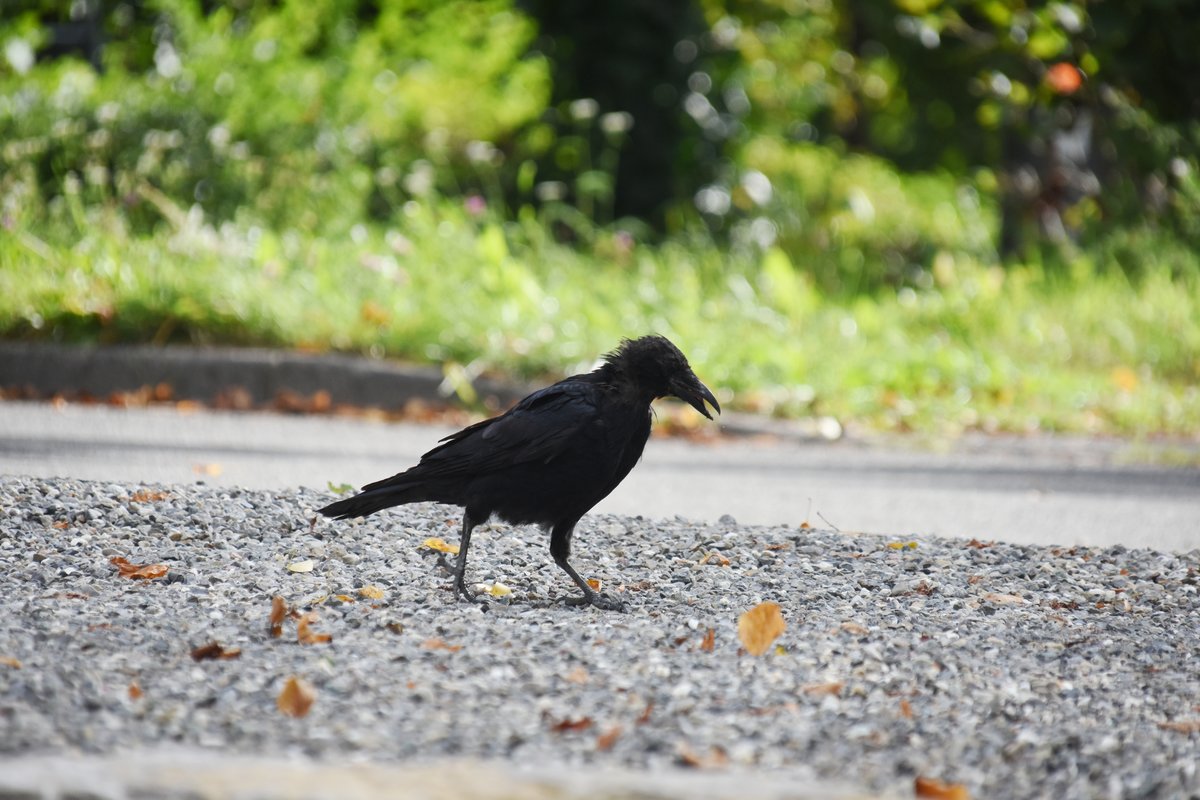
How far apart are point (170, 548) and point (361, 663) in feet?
3.82

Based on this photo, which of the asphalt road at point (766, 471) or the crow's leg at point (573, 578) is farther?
the asphalt road at point (766, 471)

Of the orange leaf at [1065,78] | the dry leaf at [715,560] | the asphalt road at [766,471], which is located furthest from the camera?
the orange leaf at [1065,78]

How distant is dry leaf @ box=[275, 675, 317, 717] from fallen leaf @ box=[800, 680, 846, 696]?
0.95m

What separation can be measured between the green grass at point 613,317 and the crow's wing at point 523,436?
4099 mm

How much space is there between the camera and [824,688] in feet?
9.58

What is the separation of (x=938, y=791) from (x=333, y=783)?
98 cm

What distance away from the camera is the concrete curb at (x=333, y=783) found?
7.02 feet

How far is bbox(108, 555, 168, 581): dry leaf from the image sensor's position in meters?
3.63

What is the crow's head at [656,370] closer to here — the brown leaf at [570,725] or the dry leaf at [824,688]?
the dry leaf at [824,688]

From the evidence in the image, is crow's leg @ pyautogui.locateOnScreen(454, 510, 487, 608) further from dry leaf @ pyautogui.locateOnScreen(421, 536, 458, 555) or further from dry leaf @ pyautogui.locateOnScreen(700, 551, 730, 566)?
dry leaf @ pyautogui.locateOnScreen(700, 551, 730, 566)

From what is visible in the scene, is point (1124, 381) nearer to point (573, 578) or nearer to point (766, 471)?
point (766, 471)

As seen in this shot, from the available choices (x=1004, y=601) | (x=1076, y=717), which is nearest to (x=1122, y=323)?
(x=1004, y=601)

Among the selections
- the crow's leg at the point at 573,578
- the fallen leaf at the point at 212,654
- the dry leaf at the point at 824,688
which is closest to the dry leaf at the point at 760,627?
the dry leaf at the point at 824,688

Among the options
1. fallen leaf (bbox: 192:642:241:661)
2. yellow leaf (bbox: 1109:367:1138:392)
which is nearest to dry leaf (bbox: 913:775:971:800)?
fallen leaf (bbox: 192:642:241:661)
